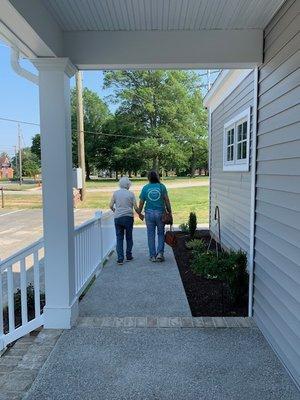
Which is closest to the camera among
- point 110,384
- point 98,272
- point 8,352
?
point 110,384

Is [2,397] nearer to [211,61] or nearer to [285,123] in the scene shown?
[285,123]

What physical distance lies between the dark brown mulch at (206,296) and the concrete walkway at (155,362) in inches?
7.9

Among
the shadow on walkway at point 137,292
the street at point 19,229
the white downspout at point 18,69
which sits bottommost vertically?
the street at point 19,229

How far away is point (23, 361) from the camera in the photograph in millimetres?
2977

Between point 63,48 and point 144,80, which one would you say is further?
point 144,80

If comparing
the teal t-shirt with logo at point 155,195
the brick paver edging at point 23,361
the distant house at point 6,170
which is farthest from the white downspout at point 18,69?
the distant house at point 6,170

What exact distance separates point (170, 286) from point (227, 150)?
3531 millimetres

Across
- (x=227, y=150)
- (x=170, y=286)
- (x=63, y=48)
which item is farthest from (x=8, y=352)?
(x=227, y=150)

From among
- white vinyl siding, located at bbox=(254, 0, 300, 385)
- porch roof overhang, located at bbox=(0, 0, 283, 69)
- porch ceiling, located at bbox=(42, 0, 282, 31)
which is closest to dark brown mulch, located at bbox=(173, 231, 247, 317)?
white vinyl siding, located at bbox=(254, 0, 300, 385)

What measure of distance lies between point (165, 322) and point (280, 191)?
1.80m

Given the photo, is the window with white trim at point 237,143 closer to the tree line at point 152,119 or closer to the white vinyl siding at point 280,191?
the white vinyl siding at point 280,191

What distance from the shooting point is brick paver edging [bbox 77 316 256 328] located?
365 centimetres

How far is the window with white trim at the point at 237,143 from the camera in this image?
566 centimetres

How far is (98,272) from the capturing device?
5.69 m
